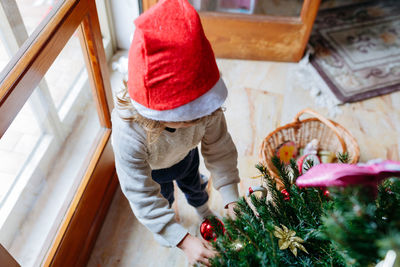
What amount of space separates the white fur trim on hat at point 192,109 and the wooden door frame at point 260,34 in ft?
4.04

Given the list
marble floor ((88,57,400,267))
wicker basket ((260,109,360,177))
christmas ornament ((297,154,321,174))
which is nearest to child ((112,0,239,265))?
christmas ornament ((297,154,321,174))

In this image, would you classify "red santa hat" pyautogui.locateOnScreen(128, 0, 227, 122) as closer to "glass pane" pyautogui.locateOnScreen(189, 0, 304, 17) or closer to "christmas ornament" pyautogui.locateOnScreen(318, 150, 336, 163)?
"christmas ornament" pyautogui.locateOnScreen(318, 150, 336, 163)

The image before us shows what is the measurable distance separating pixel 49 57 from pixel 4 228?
0.53m

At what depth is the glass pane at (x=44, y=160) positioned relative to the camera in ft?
3.20

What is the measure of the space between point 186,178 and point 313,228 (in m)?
0.65

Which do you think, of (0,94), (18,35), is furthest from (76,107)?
(0,94)

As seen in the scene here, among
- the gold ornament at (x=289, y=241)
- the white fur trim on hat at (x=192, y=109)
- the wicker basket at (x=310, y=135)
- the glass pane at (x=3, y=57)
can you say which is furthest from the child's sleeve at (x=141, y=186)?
the wicker basket at (x=310, y=135)

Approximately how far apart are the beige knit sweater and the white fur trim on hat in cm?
14

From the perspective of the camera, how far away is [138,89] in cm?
64

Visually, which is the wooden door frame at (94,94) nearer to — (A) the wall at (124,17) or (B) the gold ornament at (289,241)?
(B) the gold ornament at (289,241)

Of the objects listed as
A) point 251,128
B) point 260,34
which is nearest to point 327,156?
point 251,128

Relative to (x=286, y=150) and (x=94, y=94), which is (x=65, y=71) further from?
(x=286, y=150)

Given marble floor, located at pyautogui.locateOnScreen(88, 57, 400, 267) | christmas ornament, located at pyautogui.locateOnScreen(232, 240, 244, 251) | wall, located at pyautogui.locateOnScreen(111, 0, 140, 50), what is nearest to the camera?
christmas ornament, located at pyautogui.locateOnScreen(232, 240, 244, 251)

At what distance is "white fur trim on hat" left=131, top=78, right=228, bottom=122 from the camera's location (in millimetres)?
640
